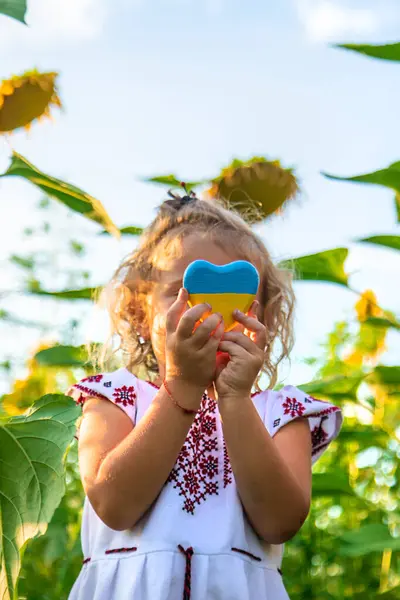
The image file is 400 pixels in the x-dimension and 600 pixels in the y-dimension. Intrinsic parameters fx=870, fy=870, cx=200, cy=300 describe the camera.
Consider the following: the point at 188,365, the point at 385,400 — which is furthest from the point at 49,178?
the point at 385,400

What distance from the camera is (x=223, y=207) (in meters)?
1.47

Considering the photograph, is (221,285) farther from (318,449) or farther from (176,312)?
(318,449)

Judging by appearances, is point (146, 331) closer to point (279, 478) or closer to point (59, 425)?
point (279, 478)

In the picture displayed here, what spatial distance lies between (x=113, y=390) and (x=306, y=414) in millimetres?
286

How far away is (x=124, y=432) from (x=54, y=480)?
0.33 m

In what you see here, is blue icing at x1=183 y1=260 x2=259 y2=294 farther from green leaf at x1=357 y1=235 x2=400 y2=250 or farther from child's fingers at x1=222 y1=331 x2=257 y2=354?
green leaf at x1=357 y1=235 x2=400 y2=250

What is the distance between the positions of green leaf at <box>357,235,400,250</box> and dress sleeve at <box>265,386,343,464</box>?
285 mm

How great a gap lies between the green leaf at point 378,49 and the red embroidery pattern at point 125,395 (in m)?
0.57

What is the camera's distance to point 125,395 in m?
1.26

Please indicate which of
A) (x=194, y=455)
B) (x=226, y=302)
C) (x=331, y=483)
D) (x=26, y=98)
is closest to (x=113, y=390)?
(x=194, y=455)

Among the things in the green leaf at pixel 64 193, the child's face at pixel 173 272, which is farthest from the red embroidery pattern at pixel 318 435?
the green leaf at pixel 64 193

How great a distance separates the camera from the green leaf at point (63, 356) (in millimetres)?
1609

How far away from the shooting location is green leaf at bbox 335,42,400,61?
1217mm

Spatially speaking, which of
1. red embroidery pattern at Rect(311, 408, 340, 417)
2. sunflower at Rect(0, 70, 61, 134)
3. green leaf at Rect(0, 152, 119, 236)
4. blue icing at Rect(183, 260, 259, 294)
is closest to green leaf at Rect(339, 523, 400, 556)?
red embroidery pattern at Rect(311, 408, 340, 417)
